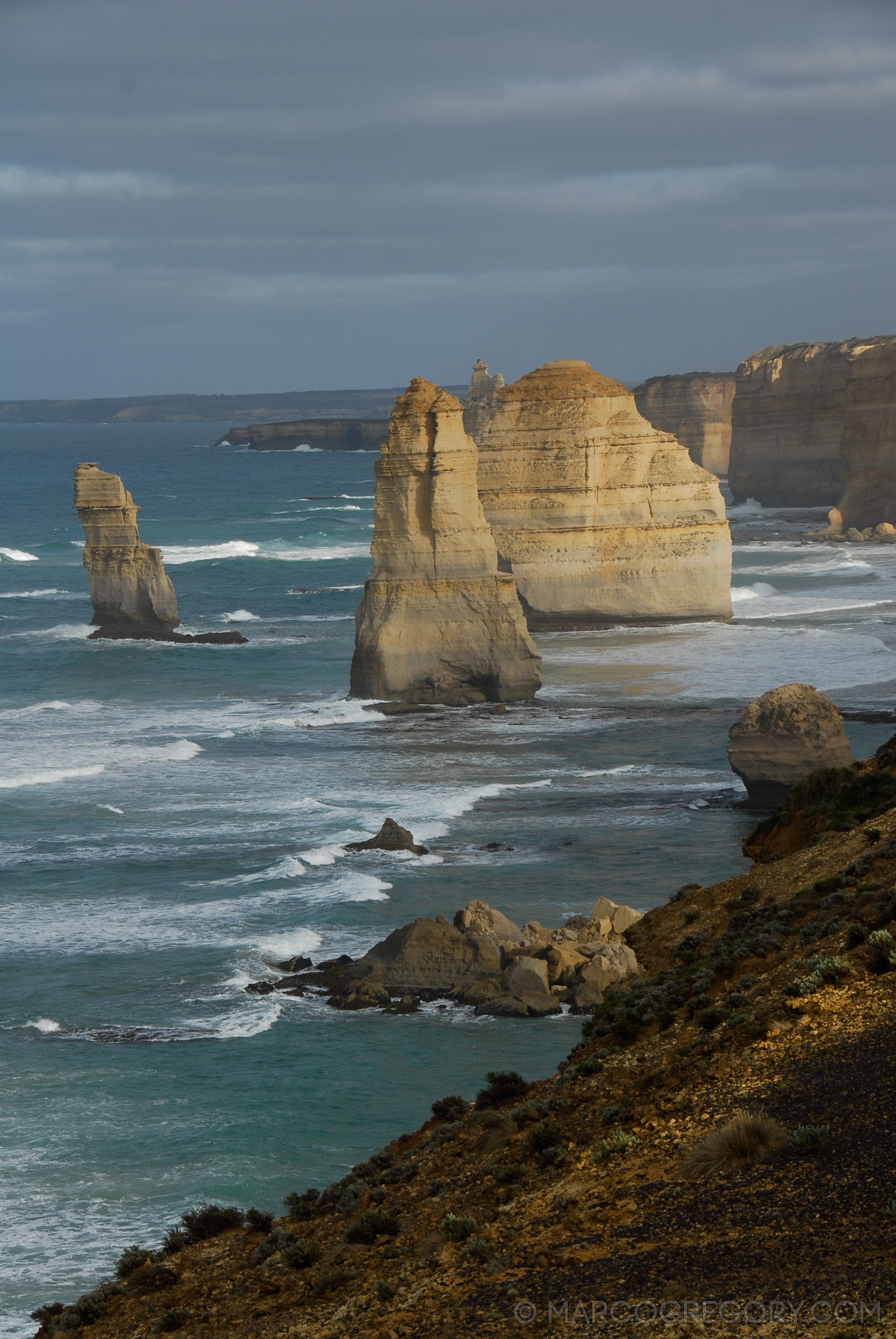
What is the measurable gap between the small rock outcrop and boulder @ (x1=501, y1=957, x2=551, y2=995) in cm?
1057

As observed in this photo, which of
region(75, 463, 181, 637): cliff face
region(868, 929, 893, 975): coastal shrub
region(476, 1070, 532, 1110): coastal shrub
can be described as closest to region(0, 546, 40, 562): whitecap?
region(75, 463, 181, 637): cliff face

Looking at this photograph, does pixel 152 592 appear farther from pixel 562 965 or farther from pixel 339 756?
pixel 562 965

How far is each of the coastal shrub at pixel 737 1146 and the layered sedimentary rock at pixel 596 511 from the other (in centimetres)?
4937

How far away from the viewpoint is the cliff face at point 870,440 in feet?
295

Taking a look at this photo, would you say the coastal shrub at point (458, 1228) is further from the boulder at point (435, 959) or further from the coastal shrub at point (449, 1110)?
the boulder at point (435, 959)

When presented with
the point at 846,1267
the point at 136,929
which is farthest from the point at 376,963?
the point at 846,1267

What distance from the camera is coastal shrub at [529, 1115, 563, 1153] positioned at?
34.2ft

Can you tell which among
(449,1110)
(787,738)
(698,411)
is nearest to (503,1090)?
(449,1110)

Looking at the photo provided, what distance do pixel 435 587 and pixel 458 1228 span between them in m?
36.3

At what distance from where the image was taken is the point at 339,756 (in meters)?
39.7

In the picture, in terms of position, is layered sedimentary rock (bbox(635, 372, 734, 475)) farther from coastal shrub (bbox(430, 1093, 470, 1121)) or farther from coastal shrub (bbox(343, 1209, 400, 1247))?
coastal shrub (bbox(343, 1209, 400, 1247))

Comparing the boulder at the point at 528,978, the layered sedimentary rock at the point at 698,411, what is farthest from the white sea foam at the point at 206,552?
the boulder at the point at 528,978

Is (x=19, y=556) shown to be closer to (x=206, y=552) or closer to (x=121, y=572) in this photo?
(x=206, y=552)

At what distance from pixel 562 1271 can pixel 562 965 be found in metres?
14.8
